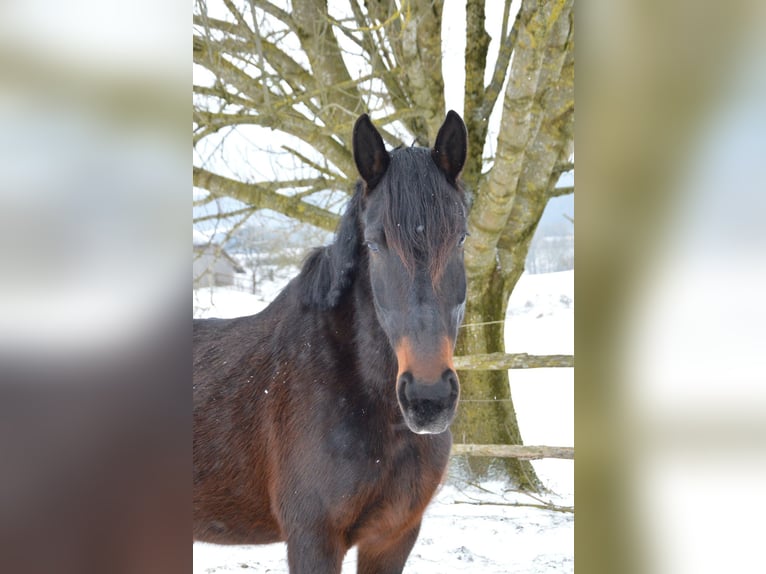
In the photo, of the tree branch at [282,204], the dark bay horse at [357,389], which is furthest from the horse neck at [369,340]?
the tree branch at [282,204]

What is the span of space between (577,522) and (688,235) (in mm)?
270

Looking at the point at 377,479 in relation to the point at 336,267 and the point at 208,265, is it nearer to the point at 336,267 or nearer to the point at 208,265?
the point at 336,267

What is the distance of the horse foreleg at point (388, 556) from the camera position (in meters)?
2.45

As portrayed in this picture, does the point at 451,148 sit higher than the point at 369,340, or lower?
higher

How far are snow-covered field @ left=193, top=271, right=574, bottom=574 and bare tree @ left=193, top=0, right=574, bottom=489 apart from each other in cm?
37

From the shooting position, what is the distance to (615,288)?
Answer: 548 mm

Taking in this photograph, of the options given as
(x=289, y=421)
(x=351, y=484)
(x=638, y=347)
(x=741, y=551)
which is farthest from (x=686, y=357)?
(x=289, y=421)

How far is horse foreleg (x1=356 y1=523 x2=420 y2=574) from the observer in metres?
2.45

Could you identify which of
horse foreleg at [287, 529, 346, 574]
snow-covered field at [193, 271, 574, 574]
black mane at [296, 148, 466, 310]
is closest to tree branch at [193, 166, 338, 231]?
snow-covered field at [193, 271, 574, 574]

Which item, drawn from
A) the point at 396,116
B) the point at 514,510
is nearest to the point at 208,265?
the point at 396,116

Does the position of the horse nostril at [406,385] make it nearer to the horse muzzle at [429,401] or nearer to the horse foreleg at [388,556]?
the horse muzzle at [429,401]

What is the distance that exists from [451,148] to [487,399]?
11.9 feet

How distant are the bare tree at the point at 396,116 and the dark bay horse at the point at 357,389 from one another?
81.8 inches

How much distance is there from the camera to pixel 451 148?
223 cm
